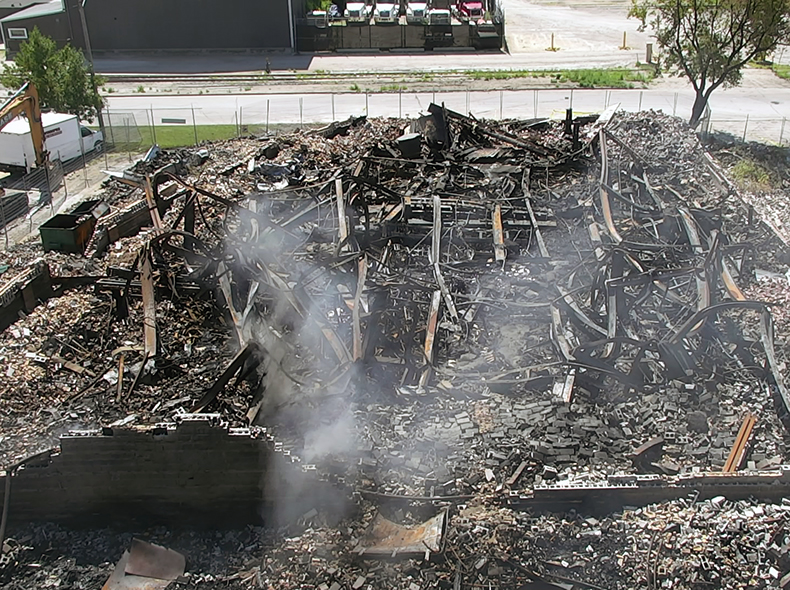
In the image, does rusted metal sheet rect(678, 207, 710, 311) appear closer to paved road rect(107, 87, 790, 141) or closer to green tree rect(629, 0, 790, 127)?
green tree rect(629, 0, 790, 127)

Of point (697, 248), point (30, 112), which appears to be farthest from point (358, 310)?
point (30, 112)

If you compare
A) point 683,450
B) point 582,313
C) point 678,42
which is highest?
point 678,42

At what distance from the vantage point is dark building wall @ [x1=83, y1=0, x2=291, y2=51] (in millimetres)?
39188

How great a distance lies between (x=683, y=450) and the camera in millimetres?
9523

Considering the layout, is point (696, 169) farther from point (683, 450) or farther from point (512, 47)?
point (512, 47)

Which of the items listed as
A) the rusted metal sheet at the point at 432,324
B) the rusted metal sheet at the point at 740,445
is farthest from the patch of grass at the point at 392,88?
the rusted metal sheet at the point at 740,445

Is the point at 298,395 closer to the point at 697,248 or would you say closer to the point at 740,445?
the point at 740,445

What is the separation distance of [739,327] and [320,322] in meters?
6.95

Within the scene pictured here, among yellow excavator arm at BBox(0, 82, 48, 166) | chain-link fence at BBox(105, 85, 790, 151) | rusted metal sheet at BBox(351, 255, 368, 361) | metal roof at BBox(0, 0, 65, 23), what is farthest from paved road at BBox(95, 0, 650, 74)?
Result: rusted metal sheet at BBox(351, 255, 368, 361)

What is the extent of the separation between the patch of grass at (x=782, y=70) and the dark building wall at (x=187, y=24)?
2539cm

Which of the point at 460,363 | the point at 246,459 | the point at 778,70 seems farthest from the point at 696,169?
the point at 778,70

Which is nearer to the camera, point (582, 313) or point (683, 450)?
point (683, 450)

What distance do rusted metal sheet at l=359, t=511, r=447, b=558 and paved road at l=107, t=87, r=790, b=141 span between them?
21.3m

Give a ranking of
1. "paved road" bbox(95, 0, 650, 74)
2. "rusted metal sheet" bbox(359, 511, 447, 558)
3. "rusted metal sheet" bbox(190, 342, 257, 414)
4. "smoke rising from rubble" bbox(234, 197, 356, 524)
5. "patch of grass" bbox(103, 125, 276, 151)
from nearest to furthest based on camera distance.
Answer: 1. "rusted metal sheet" bbox(359, 511, 447, 558)
2. "smoke rising from rubble" bbox(234, 197, 356, 524)
3. "rusted metal sheet" bbox(190, 342, 257, 414)
4. "patch of grass" bbox(103, 125, 276, 151)
5. "paved road" bbox(95, 0, 650, 74)
